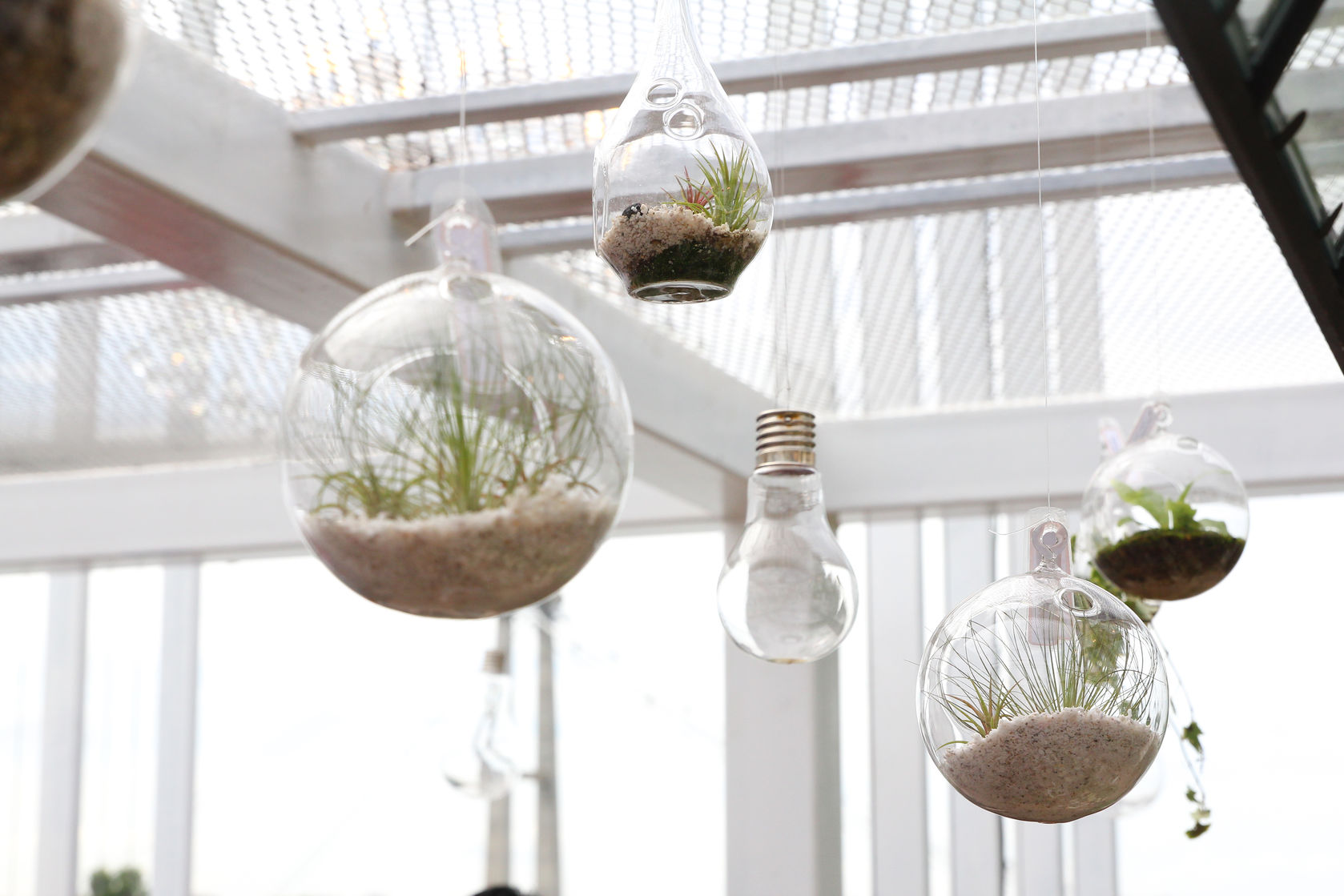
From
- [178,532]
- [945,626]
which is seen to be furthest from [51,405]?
[945,626]

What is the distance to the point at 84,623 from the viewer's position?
23.6ft

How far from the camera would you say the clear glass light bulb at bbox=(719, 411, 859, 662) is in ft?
6.14

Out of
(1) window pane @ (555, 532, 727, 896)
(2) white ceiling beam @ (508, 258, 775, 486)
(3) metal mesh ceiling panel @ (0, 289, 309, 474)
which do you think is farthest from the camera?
(1) window pane @ (555, 532, 727, 896)

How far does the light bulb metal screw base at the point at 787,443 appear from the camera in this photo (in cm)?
188

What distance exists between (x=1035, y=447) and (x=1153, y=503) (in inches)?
85.0

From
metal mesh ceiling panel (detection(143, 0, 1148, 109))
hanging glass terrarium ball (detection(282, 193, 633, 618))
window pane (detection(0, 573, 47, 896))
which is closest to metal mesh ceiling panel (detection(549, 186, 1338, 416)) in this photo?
metal mesh ceiling panel (detection(143, 0, 1148, 109))

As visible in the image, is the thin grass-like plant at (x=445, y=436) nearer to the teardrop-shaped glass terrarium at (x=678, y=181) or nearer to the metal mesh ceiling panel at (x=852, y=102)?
the teardrop-shaped glass terrarium at (x=678, y=181)

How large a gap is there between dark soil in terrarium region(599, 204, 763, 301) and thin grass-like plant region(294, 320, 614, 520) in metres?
0.36

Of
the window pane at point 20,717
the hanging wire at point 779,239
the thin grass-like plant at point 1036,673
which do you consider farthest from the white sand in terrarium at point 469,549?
the window pane at point 20,717

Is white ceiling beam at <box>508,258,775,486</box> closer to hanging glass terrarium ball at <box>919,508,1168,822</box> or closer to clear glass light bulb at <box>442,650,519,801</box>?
clear glass light bulb at <box>442,650,519,801</box>

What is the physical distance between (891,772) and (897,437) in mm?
1797

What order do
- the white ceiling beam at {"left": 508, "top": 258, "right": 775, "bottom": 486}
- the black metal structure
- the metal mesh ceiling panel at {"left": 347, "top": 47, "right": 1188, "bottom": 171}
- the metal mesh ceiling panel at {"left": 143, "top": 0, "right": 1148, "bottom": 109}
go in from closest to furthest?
1. the black metal structure
2. the metal mesh ceiling panel at {"left": 143, "top": 0, "right": 1148, "bottom": 109}
3. the metal mesh ceiling panel at {"left": 347, "top": 47, "right": 1188, "bottom": 171}
4. the white ceiling beam at {"left": 508, "top": 258, "right": 775, "bottom": 486}

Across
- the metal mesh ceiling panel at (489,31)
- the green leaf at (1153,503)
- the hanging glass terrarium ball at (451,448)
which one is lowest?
the hanging glass terrarium ball at (451,448)

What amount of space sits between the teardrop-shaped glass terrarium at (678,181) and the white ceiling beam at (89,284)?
82.7 inches
